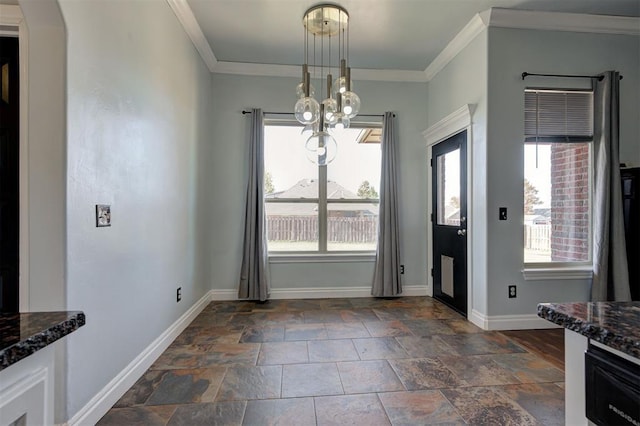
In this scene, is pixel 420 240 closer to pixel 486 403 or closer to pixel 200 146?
pixel 486 403

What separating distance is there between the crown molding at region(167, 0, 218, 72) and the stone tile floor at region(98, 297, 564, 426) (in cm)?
301

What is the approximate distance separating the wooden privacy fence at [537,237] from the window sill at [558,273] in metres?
0.21

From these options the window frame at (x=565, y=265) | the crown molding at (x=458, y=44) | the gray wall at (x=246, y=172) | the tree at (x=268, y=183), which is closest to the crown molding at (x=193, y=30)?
the gray wall at (x=246, y=172)

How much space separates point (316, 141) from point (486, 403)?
2082 millimetres

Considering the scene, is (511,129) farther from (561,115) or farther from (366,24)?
(366,24)

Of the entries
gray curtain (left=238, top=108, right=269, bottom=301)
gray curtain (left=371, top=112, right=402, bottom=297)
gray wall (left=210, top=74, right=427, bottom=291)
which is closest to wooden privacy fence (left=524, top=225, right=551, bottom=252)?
gray wall (left=210, top=74, right=427, bottom=291)

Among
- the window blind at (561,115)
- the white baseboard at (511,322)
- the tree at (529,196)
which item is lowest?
the white baseboard at (511,322)

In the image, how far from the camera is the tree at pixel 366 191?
14.3ft

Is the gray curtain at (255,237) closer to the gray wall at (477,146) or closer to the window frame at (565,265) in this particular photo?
the gray wall at (477,146)

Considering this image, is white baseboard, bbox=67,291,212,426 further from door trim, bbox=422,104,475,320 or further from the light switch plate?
door trim, bbox=422,104,475,320

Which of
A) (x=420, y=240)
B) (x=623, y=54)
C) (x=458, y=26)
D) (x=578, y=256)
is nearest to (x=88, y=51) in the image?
(x=458, y=26)

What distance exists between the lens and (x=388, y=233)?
13.5 feet

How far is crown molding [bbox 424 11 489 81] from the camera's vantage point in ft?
10.2

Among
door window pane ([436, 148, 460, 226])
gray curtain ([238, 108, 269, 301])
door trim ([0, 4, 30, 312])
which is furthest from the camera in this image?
gray curtain ([238, 108, 269, 301])
